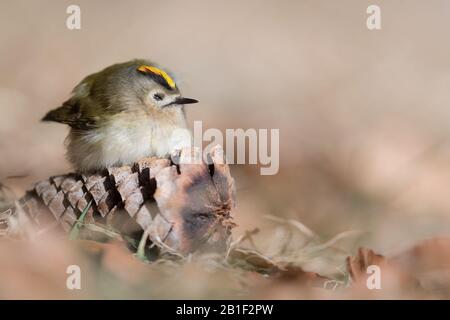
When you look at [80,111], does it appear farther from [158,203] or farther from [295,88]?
[295,88]

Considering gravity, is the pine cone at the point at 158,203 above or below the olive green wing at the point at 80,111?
below

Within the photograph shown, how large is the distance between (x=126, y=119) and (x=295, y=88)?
6.78 ft

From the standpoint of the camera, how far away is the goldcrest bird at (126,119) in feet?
8.05

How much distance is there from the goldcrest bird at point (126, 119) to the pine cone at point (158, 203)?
0.96 feet

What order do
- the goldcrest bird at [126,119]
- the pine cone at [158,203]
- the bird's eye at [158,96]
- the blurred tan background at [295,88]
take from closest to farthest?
the pine cone at [158,203], the goldcrest bird at [126,119], the bird's eye at [158,96], the blurred tan background at [295,88]

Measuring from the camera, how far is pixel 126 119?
2555 millimetres

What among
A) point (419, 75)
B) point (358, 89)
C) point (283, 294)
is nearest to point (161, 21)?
point (358, 89)

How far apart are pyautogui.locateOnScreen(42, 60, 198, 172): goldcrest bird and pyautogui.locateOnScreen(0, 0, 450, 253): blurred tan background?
50 centimetres

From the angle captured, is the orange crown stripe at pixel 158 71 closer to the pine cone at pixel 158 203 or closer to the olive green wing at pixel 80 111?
the olive green wing at pixel 80 111

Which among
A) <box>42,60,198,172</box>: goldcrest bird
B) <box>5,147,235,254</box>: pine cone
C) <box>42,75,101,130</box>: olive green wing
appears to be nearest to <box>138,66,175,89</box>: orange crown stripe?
<box>42,60,198,172</box>: goldcrest bird

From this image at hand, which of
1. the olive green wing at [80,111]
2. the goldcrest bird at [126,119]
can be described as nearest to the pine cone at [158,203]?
the goldcrest bird at [126,119]

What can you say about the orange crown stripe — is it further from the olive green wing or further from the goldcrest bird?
the olive green wing

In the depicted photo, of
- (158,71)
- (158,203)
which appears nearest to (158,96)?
(158,71)

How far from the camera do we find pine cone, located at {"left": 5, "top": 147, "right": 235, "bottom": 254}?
6.05 feet
